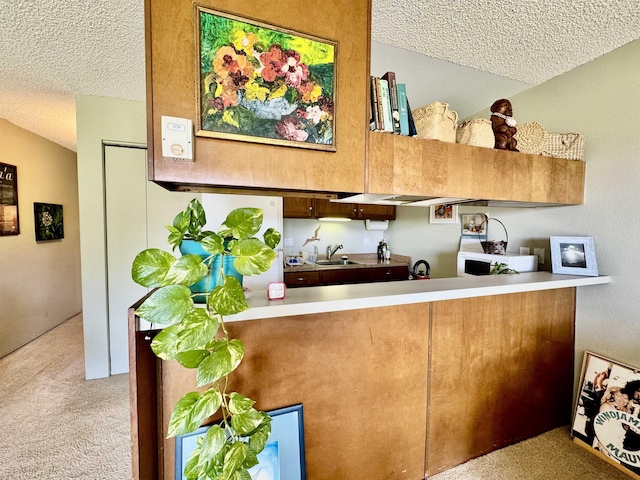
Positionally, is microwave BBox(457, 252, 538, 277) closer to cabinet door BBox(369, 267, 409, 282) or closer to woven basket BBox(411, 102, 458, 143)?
woven basket BBox(411, 102, 458, 143)

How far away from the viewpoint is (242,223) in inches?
33.1

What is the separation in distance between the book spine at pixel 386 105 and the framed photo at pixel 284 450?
48.8 inches

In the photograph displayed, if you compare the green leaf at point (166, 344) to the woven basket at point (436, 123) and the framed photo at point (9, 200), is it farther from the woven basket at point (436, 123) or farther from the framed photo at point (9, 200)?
the framed photo at point (9, 200)

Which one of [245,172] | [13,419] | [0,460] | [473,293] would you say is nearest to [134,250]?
[13,419]

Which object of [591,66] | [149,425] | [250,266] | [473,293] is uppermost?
[591,66]

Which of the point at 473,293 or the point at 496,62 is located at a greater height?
the point at 496,62

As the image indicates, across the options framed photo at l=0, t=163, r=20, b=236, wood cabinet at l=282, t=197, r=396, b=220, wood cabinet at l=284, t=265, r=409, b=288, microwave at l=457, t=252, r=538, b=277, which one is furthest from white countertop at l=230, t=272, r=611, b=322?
framed photo at l=0, t=163, r=20, b=236

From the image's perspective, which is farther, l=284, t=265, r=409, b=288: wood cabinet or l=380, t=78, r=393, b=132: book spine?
l=284, t=265, r=409, b=288: wood cabinet

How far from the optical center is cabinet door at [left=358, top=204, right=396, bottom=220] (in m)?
3.96

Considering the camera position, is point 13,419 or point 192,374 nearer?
point 192,374

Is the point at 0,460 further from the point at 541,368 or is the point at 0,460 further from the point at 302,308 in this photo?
the point at 541,368

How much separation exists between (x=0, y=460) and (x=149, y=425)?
1.57 metres

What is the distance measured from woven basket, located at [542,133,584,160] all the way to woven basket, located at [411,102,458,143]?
79 cm

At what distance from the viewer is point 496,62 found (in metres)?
1.87
